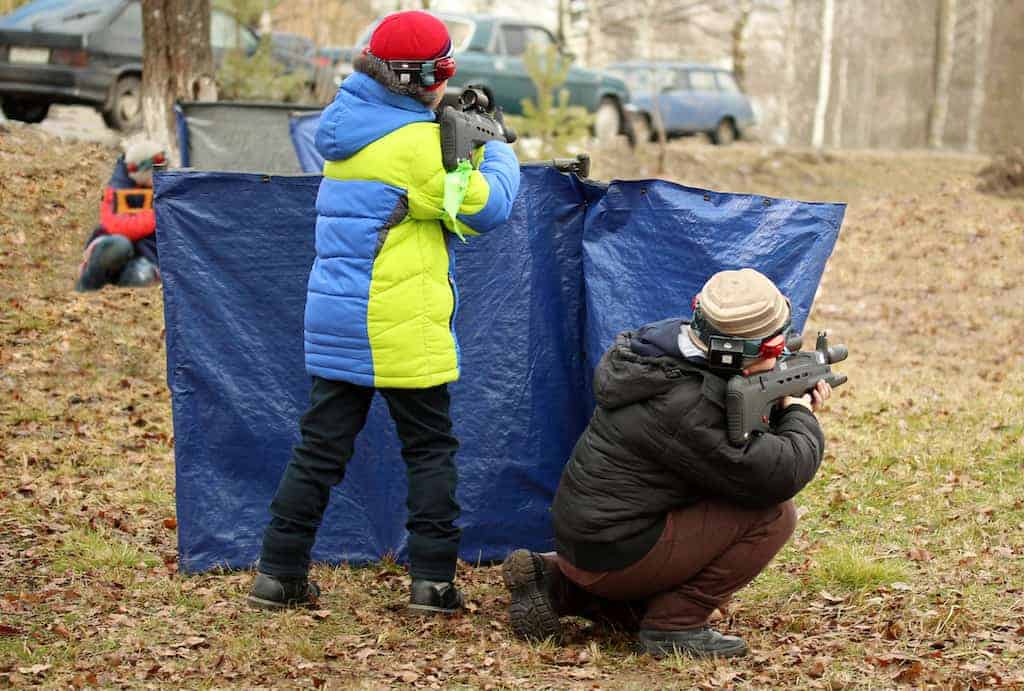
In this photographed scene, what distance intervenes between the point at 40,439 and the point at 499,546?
2.92 metres

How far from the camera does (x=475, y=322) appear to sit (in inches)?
182

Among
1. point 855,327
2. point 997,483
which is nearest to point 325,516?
point 997,483

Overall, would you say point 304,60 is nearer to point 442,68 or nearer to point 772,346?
point 442,68

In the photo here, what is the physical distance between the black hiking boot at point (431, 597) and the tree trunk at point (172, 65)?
638cm

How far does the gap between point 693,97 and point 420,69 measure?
1679 centimetres

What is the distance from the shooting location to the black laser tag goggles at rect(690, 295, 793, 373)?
141 inches

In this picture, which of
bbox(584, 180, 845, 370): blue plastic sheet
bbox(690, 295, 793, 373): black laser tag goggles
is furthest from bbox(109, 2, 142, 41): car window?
bbox(690, 295, 793, 373): black laser tag goggles

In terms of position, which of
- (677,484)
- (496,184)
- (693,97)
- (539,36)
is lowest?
(677,484)

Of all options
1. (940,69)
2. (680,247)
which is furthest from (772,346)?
(940,69)

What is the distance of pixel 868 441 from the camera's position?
6.46m

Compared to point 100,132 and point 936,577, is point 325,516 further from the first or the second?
point 100,132

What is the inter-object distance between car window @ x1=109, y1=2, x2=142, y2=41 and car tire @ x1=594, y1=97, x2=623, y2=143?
22.3 feet

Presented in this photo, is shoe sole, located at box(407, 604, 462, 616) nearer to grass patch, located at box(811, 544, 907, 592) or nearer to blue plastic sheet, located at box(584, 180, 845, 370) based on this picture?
blue plastic sheet, located at box(584, 180, 845, 370)

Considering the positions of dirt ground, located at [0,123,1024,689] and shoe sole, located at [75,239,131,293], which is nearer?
dirt ground, located at [0,123,1024,689]
